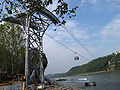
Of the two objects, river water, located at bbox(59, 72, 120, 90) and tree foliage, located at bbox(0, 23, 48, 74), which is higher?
tree foliage, located at bbox(0, 23, 48, 74)

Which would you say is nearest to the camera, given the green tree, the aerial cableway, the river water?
the aerial cableway

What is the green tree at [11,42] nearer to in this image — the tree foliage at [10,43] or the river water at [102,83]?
the tree foliage at [10,43]

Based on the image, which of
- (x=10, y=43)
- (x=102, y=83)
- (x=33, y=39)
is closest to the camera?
(x=33, y=39)

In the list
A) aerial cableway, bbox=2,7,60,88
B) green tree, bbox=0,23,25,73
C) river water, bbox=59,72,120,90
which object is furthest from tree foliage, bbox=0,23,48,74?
river water, bbox=59,72,120,90

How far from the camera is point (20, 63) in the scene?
3184cm

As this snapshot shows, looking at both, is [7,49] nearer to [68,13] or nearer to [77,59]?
[77,59]

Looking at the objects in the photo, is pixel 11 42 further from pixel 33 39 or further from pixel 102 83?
pixel 102 83

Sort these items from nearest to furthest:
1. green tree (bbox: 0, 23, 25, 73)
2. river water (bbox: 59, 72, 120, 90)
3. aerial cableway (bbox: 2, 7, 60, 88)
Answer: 1. aerial cableway (bbox: 2, 7, 60, 88)
2. green tree (bbox: 0, 23, 25, 73)
3. river water (bbox: 59, 72, 120, 90)

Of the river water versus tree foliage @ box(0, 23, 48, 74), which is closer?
tree foliage @ box(0, 23, 48, 74)

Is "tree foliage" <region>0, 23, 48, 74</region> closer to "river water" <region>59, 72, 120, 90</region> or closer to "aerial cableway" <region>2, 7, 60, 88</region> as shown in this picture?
"aerial cableway" <region>2, 7, 60, 88</region>

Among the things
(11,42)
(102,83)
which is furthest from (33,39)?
(102,83)

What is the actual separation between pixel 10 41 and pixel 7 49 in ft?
6.52

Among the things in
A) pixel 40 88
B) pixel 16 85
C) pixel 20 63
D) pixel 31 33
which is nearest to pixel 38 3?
pixel 16 85

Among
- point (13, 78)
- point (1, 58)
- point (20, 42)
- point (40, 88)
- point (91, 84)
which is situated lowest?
point (91, 84)
